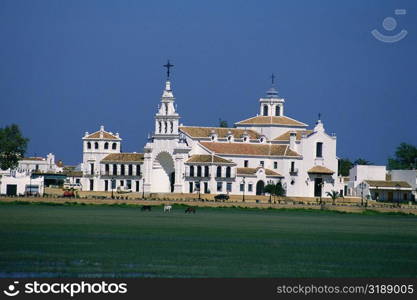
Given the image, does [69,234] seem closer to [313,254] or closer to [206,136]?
[313,254]

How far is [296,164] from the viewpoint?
12738cm

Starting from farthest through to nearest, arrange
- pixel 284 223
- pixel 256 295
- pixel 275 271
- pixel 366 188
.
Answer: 1. pixel 366 188
2. pixel 284 223
3. pixel 275 271
4. pixel 256 295

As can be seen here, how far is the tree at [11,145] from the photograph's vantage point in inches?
5354

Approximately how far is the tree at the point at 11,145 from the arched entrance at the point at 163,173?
15600mm

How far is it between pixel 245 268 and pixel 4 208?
4481 cm

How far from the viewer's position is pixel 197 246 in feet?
194

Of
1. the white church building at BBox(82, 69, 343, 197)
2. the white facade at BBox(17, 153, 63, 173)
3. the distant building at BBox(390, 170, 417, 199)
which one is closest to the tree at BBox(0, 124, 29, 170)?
the white church building at BBox(82, 69, 343, 197)

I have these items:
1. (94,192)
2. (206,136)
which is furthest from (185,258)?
(206,136)

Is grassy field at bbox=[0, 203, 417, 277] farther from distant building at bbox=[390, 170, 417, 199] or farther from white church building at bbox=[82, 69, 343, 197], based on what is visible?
distant building at bbox=[390, 170, 417, 199]

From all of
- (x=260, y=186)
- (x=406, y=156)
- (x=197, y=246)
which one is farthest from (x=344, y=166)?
(x=197, y=246)

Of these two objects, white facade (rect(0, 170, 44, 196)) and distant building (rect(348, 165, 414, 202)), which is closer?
white facade (rect(0, 170, 44, 196))

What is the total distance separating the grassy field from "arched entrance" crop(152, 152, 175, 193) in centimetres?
3755

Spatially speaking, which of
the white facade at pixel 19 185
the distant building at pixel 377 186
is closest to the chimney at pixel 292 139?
the distant building at pixel 377 186

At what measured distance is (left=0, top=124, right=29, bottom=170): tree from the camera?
446 ft
